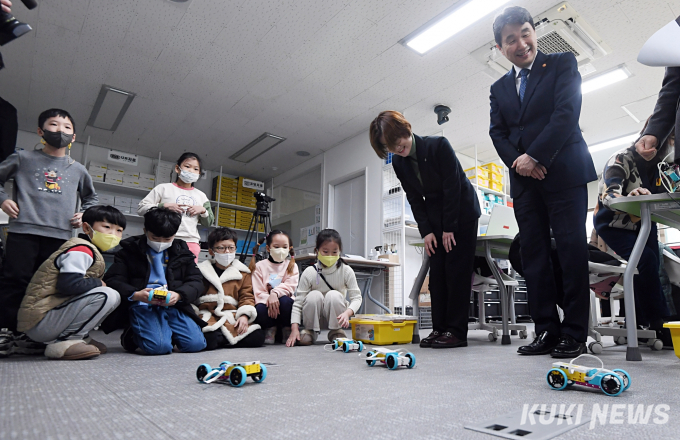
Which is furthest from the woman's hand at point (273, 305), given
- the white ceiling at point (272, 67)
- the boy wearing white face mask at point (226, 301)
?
the white ceiling at point (272, 67)

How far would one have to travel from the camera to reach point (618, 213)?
218 centimetres

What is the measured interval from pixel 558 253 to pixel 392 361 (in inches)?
35.4

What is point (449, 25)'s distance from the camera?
11.2 feet

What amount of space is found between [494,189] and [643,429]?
541 cm

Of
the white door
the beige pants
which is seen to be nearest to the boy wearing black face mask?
the beige pants

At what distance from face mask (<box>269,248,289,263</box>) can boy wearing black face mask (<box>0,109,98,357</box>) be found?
41.4 inches

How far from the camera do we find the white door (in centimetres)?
554

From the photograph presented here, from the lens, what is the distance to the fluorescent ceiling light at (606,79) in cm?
404

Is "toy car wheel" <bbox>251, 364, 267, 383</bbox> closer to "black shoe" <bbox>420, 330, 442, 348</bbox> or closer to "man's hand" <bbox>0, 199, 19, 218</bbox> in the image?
"black shoe" <bbox>420, 330, 442, 348</bbox>

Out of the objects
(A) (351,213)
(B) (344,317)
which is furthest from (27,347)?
(A) (351,213)

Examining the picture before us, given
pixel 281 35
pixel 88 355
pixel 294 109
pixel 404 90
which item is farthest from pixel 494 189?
pixel 88 355

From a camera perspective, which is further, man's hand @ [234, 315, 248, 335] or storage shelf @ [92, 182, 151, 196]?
storage shelf @ [92, 182, 151, 196]

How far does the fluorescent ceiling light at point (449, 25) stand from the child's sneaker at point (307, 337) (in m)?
2.61

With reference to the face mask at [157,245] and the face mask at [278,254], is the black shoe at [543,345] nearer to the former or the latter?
the face mask at [278,254]
